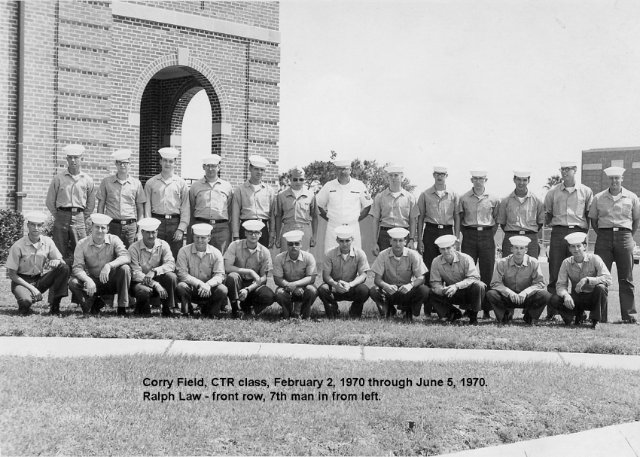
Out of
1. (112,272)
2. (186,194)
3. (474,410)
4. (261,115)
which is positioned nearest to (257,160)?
Answer: (186,194)

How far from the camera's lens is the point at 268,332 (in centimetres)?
838

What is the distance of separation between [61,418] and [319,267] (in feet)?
24.4

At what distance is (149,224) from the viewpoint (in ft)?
31.1

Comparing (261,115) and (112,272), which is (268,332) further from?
(261,115)

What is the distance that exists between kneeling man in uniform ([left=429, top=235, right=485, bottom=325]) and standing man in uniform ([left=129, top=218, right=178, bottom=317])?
3036mm

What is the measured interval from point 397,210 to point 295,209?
130cm

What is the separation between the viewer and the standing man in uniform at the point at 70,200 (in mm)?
10148

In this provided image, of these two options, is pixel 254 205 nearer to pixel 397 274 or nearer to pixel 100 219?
pixel 100 219

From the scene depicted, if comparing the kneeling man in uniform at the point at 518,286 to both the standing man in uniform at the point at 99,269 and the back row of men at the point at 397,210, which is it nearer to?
the back row of men at the point at 397,210

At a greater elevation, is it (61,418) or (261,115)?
(261,115)

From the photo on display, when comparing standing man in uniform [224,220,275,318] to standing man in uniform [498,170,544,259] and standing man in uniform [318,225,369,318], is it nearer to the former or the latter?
standing man in uniform [318,225,369,318]

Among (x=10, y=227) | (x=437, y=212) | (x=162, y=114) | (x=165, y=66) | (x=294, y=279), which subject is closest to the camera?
(x=294, y=279)

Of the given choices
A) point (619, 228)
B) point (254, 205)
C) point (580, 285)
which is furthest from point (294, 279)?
point (619, 228)

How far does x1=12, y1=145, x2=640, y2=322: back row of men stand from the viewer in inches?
400
